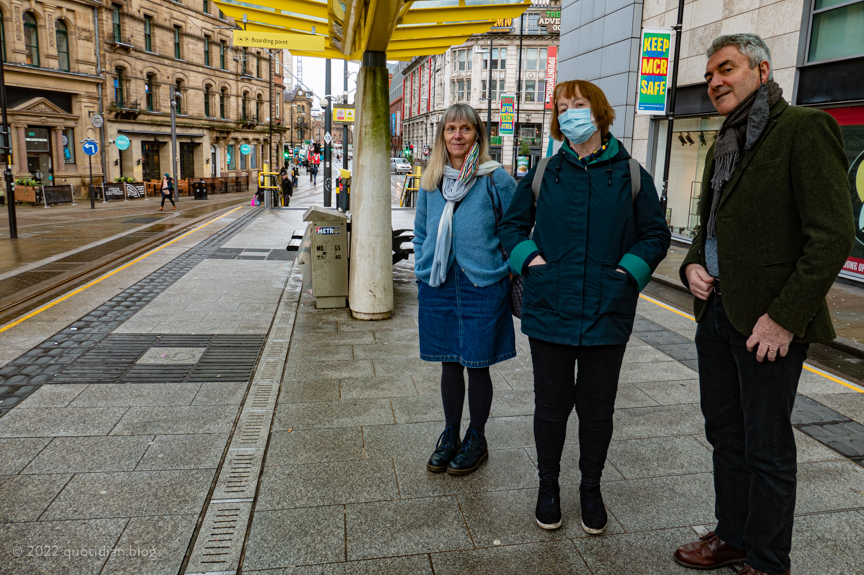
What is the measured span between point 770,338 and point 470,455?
6.20ft

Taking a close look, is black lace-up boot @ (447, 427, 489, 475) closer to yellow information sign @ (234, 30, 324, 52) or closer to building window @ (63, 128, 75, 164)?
yellow information sign @ (234, 30, 324, 52)

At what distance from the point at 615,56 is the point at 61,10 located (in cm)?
2710

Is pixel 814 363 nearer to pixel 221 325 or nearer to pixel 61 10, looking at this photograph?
pixel 221 325

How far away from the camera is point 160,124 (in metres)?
39.7

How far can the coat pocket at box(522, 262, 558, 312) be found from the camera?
293 cm

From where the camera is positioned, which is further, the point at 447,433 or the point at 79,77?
the point at 79,77

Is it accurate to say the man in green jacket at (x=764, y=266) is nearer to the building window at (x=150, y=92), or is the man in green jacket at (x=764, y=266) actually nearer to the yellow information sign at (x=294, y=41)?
the yellow information sign at (x=294, y=41)

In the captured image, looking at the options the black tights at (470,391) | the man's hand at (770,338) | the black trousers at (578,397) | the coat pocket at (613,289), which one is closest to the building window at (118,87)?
the black tights at (470,391)

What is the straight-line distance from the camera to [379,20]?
638 centimetres

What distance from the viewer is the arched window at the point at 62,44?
31.4m

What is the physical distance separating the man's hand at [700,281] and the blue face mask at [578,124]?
2.46 ft

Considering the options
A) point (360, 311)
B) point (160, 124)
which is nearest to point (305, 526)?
point (360, 311)

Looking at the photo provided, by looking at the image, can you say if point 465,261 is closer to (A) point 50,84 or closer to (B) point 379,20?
(B) point 379,20

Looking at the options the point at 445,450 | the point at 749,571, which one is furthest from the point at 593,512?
the point at 445,450
